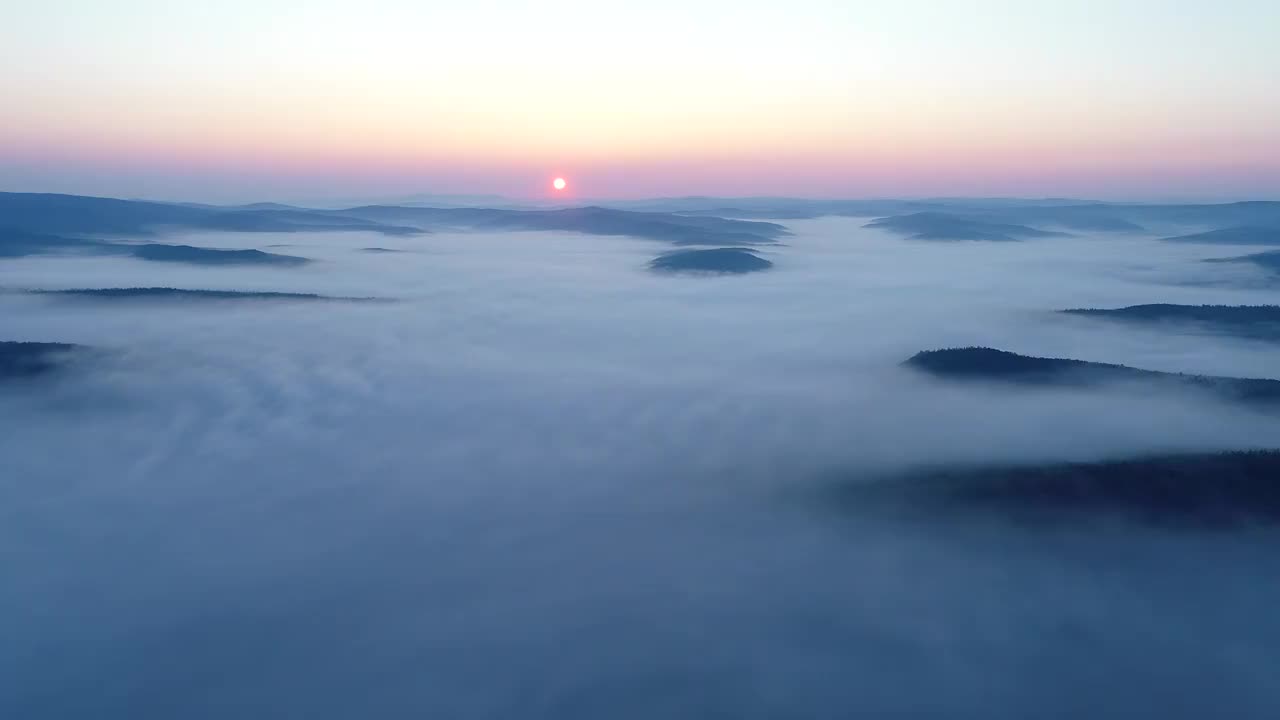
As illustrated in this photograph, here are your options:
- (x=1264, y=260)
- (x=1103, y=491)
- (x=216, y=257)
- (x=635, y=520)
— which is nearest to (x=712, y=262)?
(x=216, y=257)

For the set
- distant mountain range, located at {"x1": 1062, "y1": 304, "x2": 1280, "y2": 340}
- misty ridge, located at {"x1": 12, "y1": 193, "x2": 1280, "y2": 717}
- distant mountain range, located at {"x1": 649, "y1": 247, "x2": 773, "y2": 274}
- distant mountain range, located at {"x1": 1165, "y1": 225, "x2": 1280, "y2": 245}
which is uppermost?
distant mountain range, located at {"x1": 1165, "y1": 225, "x2": 1280, "y2": 245}

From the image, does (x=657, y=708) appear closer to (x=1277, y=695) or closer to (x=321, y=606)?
(x=321, y=606)

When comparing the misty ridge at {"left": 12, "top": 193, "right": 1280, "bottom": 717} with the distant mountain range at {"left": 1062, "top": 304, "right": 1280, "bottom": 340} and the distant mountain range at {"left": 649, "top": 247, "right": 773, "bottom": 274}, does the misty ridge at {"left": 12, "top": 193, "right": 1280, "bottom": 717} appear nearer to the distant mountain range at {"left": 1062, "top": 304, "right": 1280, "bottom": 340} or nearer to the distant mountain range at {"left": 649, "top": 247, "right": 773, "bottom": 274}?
the distant mountain range at {"left": 1062, "top": 304, "right": 1280, "bottom": 340}

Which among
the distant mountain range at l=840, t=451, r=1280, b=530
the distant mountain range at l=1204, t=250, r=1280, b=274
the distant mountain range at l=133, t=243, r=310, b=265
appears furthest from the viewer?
the distant mountain range at l=133, t=243, r=310, b=265

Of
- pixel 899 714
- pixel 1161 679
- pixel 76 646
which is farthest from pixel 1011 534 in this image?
pixel 76 646

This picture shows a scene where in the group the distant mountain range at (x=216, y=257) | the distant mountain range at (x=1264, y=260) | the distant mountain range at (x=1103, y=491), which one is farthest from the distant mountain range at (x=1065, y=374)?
the distant mountain range at (x=216, y=257)

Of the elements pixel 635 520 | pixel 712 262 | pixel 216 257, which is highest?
pixel 216 257

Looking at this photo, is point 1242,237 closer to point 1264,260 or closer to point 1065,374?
point 1264,260

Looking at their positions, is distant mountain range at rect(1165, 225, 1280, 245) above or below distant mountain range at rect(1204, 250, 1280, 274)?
above

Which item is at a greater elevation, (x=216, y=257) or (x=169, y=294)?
(x=216, y=257)

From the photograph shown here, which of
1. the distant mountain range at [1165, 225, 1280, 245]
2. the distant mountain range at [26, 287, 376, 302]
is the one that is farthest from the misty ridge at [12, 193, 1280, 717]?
the distant mountain range at [1165, 225, 1280, 245]
